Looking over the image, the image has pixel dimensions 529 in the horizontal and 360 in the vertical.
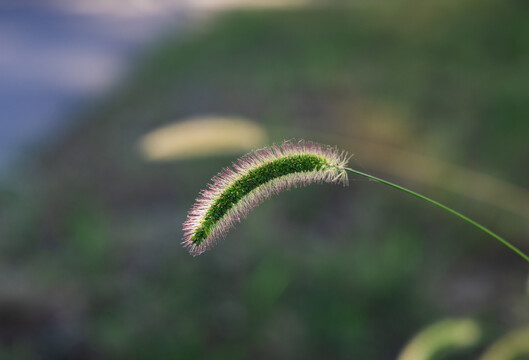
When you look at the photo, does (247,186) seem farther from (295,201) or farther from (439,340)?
(295,201)

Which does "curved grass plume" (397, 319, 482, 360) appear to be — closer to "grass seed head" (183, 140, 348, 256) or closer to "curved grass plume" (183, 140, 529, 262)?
"curved grass plume" (183, 140, 529, 262)

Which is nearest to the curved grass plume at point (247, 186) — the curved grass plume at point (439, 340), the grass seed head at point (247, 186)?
the grass seed head at point (247, 186)

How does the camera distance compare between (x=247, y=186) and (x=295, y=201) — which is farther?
(x=295, y=201)

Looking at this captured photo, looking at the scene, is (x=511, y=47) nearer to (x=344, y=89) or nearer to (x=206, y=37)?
(x=344, y=89)

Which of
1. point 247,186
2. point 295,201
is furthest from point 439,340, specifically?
point 295,201

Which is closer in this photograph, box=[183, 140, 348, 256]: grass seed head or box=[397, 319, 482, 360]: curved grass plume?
box=[183, 140, 348, 256]: grass seed head

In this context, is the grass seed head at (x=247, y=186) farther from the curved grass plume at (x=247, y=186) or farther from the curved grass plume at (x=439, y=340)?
the curved grass plume at (x=439, y=340)

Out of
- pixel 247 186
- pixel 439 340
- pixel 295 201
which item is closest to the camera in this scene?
pixel 247 186

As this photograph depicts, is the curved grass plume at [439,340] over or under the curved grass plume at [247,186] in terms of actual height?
over

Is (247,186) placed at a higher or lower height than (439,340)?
lower

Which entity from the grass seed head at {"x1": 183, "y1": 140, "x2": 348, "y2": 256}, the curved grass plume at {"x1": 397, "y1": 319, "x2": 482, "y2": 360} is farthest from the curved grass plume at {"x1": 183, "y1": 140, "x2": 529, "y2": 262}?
the curved grass plume at {"x1": 397, "y1": 319, "x2": 482, "y2": 360}

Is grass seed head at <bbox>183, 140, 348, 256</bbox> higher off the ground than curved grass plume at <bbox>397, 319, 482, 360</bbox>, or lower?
lower
